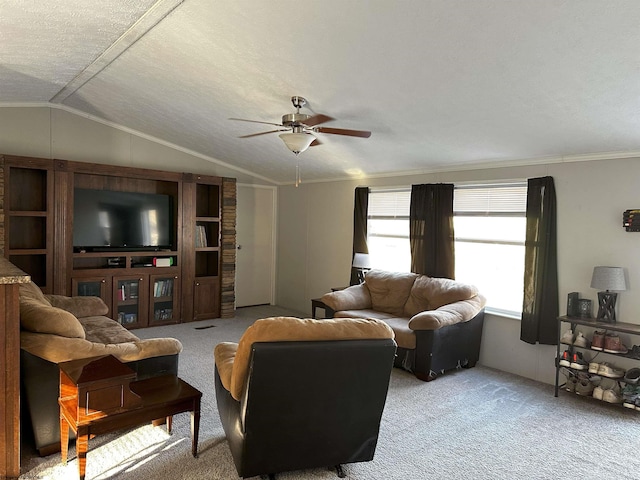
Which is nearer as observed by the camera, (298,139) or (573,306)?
(298,139)

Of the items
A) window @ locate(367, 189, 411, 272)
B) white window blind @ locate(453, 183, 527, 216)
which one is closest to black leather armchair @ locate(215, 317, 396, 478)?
white window blind @ locate(453, 183, 527, 216)

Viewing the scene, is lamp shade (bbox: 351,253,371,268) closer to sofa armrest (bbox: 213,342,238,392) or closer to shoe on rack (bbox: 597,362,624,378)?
shoe on rack (bbox: 597,362,624,378)

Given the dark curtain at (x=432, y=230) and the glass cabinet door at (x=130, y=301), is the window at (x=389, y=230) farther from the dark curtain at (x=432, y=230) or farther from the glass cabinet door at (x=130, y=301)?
the glass cabinet door at (x=130, y=301)

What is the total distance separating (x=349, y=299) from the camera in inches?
213

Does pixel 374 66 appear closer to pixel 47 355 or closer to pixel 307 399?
pixel 307 399

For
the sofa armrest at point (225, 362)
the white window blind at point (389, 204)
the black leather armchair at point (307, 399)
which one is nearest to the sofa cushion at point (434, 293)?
the white window blind at point (389, 204)

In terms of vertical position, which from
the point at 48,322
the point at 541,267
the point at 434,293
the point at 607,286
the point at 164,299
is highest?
the point at 541,267

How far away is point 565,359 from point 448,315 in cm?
109

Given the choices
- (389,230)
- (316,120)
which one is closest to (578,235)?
(389,230)

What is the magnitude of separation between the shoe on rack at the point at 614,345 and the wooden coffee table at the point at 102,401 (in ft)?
11.2

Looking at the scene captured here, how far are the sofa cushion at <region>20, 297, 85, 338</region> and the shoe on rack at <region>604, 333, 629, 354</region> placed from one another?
4.14 metres

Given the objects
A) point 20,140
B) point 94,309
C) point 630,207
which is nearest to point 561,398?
point 630,207

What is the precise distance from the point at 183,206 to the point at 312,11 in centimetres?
425

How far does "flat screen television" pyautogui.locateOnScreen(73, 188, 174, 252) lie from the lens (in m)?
5.62
